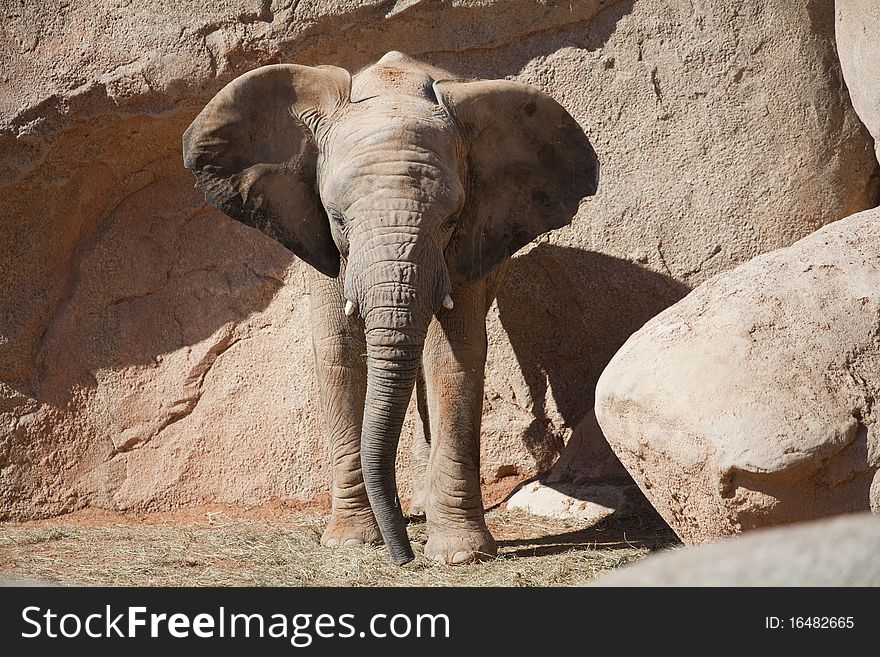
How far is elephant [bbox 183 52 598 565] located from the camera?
455cm

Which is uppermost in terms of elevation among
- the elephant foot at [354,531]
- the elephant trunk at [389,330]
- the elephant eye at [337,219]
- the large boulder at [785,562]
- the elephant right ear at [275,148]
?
the elephant right ear at [275,148]

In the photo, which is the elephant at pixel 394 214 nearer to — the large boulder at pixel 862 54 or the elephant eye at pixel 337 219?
the elephant eye at pixel 337 219

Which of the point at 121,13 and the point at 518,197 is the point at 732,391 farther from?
the point at 121,13

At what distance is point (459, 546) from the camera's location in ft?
16.4

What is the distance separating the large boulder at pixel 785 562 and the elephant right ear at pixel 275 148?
3.41 meters

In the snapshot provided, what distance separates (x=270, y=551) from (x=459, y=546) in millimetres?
969

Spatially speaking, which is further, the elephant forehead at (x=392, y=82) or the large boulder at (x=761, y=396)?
the elephant forehead at (x=392, y=82)

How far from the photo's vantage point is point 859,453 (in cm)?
405

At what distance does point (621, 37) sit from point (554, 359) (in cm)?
182

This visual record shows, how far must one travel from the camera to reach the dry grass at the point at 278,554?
4734 millimetres

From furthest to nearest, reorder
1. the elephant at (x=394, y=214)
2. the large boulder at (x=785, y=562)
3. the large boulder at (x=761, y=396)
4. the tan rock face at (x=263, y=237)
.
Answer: the tan rock face at (x=263, y=237)
the elephant at (x=394, y=214)
the large boulder at (x=761, y=396)
the large boulder at (x=785, y=562)

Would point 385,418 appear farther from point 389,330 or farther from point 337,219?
point 337,219

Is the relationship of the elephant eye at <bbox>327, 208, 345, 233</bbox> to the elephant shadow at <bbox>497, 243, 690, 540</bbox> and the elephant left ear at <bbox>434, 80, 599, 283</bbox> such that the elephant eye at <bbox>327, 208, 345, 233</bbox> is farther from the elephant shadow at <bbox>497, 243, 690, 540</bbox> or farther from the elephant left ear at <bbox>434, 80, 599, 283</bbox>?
the elephant shadow at <bbox>497, 243, 690, 540</bbox>

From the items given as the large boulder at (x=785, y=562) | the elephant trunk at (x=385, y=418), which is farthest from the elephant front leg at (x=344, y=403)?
the large boulder at (x=785, y=562)
